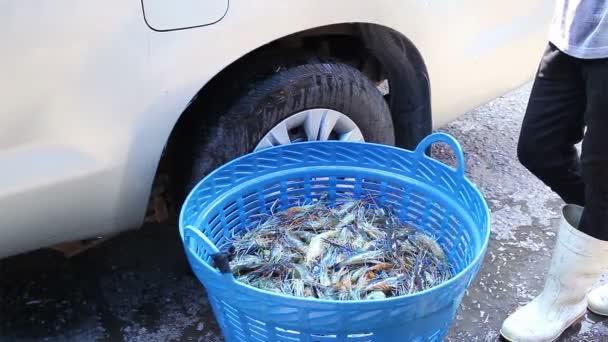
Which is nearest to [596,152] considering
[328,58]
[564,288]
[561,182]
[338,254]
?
[561,182]

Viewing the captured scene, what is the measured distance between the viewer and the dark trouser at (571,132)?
Result: 1659mm

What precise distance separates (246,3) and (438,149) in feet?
5.51

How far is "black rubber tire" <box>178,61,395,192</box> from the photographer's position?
187cm

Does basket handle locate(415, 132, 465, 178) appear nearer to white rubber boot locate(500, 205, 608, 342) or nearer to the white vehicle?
the white vehicle

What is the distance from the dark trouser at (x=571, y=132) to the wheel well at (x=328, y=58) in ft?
1.36

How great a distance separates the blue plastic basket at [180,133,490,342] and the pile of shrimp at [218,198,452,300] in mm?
45

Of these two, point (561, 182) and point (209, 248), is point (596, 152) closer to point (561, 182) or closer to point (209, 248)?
point (561, 182)

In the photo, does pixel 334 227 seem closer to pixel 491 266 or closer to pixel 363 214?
pixel 363 214

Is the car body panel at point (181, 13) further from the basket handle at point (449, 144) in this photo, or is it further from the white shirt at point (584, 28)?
the white shirt at point (584, 28)

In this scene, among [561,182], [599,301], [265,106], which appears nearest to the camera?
[265,106]

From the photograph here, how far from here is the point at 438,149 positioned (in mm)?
3158

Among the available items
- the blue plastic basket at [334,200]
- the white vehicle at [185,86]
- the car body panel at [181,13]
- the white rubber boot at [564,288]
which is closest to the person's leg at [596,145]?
the white rubber boot at [564,288]

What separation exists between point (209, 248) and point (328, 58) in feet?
2.86

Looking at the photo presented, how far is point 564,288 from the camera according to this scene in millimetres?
2062
